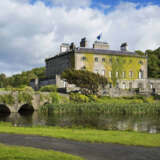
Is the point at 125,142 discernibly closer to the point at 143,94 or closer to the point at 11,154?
the point at 11,154

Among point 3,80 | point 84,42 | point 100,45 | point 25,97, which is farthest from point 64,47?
point 3,80

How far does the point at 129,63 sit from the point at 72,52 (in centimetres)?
1486

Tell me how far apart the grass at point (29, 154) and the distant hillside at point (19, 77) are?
7907 cm

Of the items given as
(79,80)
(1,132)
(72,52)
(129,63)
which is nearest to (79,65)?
(72,52)

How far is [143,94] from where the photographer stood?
58.1 metres

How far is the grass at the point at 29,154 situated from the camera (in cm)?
1040

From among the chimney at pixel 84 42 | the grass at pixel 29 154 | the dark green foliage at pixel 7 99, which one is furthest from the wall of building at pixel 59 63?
the grass at pixel 29 154

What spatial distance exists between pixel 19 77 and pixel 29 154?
296 ft

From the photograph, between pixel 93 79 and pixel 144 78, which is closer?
pixel 93 79

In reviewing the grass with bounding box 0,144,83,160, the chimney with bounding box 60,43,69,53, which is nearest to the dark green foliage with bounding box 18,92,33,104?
the chimney with bounding box 60,43,69,53

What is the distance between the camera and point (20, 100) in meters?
44.3

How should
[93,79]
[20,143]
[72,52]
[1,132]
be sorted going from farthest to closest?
[72,52], [93,79], [1,132], [20,143]

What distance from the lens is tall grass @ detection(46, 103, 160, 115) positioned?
136ft

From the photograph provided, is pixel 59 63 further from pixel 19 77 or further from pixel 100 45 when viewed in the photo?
pixel 19 77
